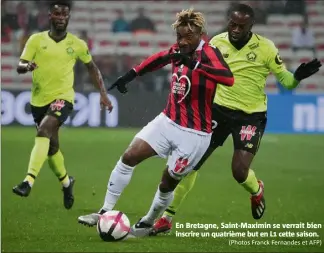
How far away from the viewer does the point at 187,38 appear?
7.26 meters

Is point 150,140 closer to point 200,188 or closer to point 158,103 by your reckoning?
point 200,188

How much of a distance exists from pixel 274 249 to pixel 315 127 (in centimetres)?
1130

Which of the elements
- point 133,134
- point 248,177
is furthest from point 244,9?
point 133,134

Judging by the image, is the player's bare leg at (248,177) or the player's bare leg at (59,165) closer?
the player's bare leg at (248,177)

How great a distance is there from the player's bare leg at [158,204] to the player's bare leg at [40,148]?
139 centimetres

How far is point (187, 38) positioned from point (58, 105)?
264cm

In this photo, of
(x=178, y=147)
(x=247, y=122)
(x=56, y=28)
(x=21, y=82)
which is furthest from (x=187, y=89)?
(x=21, y=82)

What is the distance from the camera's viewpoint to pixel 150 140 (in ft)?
24.0

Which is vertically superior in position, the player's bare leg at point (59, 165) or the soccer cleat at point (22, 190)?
the soccer cleat at point (22, 190)

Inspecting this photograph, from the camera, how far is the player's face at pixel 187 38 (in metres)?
7.24

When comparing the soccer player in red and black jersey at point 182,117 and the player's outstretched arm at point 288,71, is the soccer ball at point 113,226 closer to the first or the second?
the soccer player in red and black jersey at point 182,117

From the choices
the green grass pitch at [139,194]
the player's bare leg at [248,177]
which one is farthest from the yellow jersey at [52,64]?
the player's bare leg at [248,177]

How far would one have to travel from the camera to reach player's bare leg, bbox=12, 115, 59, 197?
8.85m

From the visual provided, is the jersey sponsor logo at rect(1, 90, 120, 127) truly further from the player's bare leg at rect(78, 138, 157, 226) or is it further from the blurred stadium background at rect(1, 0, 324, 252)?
the player's bare leg at rect(78, 138, 157, 226)
